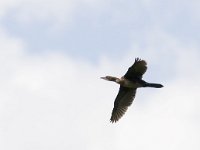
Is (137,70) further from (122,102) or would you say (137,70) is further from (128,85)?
(122,102)

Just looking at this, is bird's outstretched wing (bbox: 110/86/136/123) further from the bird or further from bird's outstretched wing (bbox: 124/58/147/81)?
bird's outstretched wing (bbox: 124/58/147/81)

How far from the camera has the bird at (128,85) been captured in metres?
38.2

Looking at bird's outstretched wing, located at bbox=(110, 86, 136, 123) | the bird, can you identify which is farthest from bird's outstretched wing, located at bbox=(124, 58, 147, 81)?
bird's outstretched wing, located at bbox=(110, 86, 136, 123)

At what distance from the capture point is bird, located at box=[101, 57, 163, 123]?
38156mm

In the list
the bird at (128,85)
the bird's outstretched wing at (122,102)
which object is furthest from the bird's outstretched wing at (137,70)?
the bird's outstretched wing at (122,102)

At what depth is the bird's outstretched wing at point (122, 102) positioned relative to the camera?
40.5 m

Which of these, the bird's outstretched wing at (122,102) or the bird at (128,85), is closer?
the bird at (128,85)

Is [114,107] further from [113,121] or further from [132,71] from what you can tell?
[132,71]

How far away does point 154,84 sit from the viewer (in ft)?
127

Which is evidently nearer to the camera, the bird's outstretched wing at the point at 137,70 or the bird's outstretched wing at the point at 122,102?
the bird's outstretched wing at the point at 137,70

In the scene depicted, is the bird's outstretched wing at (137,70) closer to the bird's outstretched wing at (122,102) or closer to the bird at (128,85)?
the bird at (128,85)

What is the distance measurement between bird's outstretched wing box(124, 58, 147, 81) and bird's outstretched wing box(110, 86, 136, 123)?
1.57m

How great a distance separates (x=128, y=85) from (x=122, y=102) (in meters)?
1.62

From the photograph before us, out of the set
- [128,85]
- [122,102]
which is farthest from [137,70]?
[122,102]
